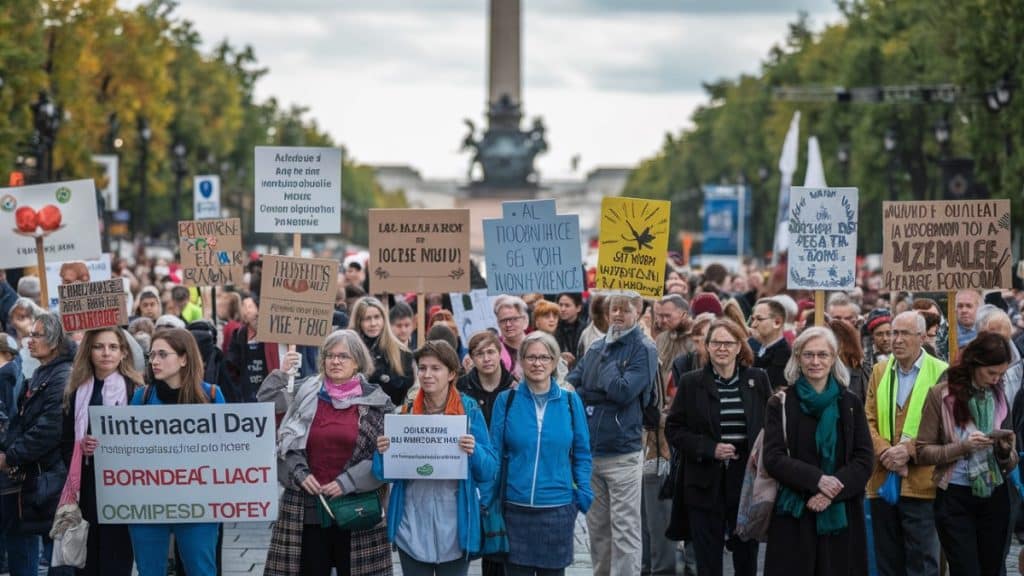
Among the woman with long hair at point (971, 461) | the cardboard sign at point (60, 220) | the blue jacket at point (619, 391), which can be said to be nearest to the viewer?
the woman with long hair at point (971, 461)

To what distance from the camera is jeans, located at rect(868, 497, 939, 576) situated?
1097 centimetres

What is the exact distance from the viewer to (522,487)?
9633 millimetres

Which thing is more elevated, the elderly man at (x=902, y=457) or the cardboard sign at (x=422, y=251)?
the cardboard sign at (x=422, y=251)

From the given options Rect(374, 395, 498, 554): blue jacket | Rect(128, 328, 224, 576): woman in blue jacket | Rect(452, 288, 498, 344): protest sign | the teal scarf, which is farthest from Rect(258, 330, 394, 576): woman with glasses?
Rect(452, 288, 498, 344): protest sign

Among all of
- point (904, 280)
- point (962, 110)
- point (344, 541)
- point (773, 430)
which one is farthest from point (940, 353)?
point (962, 110)

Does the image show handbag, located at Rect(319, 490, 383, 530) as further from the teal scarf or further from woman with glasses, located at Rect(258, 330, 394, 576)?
the teal scarf

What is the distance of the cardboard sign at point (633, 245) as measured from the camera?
13414 millimetres

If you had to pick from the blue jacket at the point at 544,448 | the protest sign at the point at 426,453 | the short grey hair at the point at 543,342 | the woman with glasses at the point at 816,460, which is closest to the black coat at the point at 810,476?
the woman with glasses at the point at 816,460

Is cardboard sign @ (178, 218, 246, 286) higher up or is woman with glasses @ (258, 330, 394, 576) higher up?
cardboard sign @ (178, 218, 246, 286)

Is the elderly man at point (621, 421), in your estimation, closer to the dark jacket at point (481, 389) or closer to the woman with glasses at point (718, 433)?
the woman with glasses at point (718, 433)

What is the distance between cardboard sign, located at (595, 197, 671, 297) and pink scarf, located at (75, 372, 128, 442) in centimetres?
417

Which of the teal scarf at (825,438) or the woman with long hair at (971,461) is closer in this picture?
the teal scarf at (825,438)

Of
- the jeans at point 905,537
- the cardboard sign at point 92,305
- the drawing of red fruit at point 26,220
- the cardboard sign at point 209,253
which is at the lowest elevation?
the jeans at point 905,537

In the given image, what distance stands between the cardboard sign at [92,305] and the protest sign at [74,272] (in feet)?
12.7
